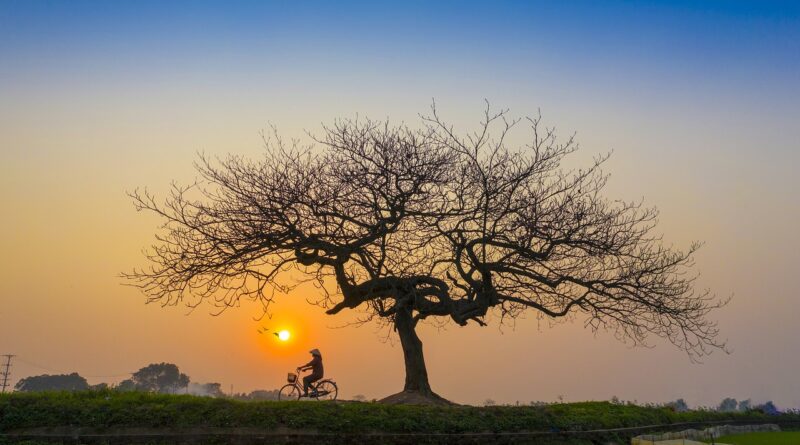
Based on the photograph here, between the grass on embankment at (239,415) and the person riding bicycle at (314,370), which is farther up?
the person riding bicycle at (314,370)

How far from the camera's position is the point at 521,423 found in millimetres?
20391

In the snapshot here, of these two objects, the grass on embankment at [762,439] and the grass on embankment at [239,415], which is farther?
the grass on embankment at [762,439]

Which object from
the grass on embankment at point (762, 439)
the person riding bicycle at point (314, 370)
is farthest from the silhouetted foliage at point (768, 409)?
the person riding bicycle at point (314, 370)

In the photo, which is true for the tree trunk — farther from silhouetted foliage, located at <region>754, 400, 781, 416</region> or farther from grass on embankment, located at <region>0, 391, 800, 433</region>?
silhouetted foliage, located at <region>754, 400, 781, 416</region>

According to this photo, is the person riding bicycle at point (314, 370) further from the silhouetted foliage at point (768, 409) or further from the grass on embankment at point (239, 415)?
the silhouetted foliage at point (768, 409)

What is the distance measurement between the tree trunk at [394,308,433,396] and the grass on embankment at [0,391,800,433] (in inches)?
173

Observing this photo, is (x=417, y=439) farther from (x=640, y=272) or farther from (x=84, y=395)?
(x=640, y=272)

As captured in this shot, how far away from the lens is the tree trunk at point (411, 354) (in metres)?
25.0

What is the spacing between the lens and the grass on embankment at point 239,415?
57.3 feet

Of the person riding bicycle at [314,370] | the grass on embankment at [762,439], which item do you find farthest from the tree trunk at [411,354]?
the grass on embankment at [762,439]

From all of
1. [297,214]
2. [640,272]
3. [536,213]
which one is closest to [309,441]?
[297,214]

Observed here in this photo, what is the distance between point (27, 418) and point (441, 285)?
14.4m

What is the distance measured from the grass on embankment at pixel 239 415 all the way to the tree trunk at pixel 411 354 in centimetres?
440

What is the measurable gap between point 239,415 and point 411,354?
8.93 meters
